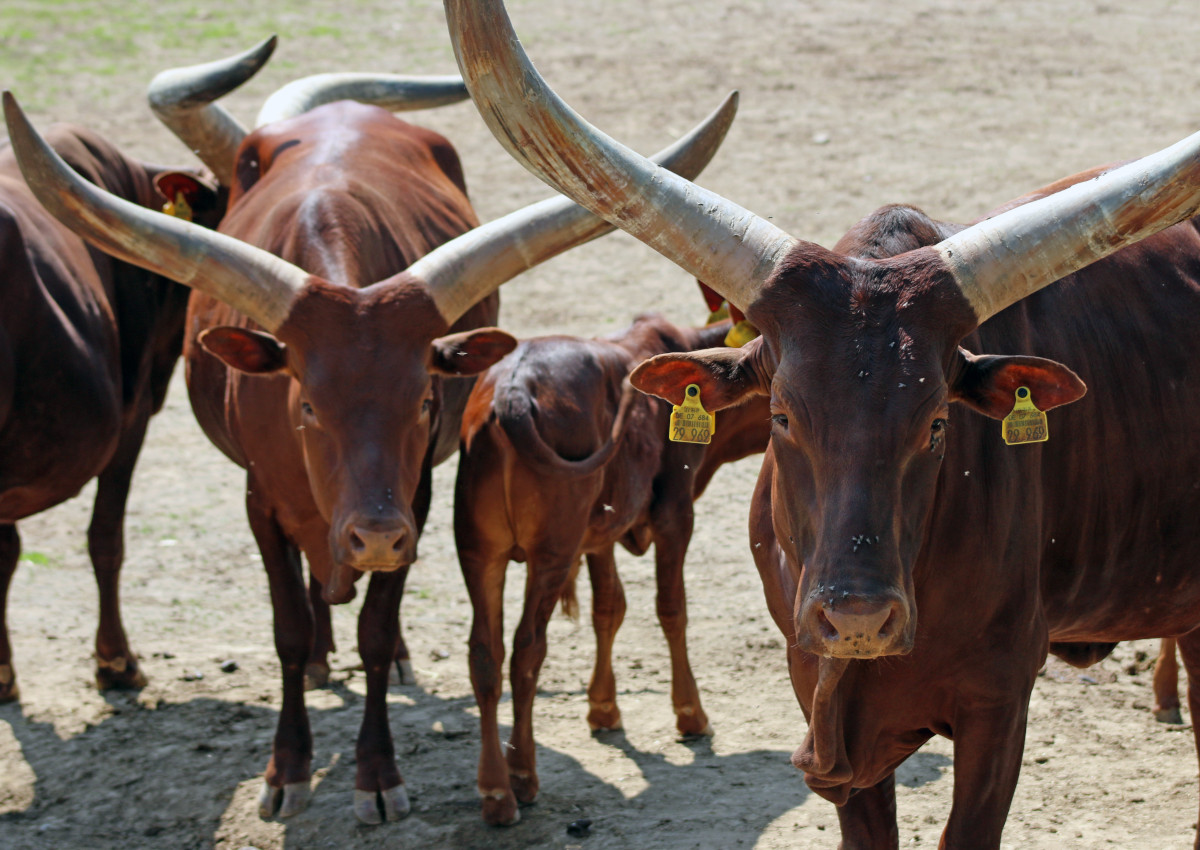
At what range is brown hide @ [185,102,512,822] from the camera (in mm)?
4531

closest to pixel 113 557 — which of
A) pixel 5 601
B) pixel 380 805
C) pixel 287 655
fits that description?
pixel 5 601

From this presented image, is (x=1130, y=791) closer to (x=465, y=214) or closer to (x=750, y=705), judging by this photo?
(x=750, y=705)

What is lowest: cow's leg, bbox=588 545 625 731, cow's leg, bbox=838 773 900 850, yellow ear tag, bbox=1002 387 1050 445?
cow's leg, bbox=588 545 625 731

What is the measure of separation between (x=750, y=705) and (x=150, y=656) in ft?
9.35

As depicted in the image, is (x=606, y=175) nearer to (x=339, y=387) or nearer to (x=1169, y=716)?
(x=339, y=387)

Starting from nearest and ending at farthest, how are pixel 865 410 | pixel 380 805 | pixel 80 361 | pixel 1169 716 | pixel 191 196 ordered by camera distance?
pixel 865 410 < pixel 380 805 < pixel 1169 716 < pixel 80 361 < pixel 191 196

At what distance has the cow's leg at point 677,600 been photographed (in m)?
5.62

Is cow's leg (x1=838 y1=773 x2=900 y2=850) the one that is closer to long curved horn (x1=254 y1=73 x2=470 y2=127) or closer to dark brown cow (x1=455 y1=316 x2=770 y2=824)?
dark brown cow (x1=455 y1=316 x2=770 y2=824)

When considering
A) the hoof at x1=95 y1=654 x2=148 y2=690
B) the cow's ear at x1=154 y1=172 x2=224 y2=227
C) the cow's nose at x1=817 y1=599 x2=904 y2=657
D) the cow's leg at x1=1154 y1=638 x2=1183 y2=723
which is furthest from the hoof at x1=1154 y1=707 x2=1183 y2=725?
the cow's ear at x1=154 y1=172 x2=224 y2=227

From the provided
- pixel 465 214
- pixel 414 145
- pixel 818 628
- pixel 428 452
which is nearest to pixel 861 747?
pixel 818 628

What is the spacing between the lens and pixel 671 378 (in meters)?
3.50

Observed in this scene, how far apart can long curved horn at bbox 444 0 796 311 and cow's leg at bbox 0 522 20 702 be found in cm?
372

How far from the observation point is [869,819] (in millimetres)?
3713

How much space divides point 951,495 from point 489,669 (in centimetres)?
222
